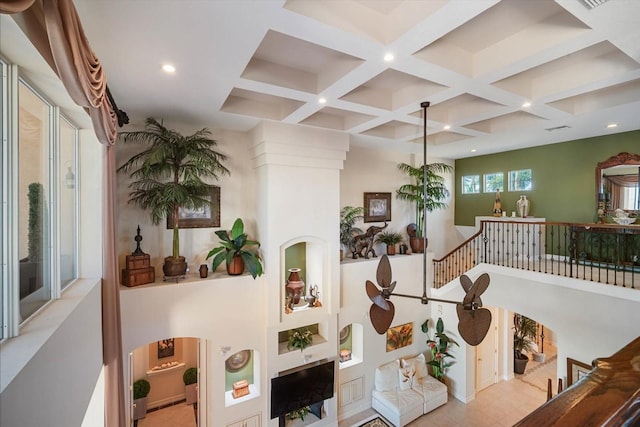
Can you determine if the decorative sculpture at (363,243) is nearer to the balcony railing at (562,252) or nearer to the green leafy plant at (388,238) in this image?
the green leafy plant at (388,238)

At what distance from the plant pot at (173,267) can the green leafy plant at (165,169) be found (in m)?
0.08

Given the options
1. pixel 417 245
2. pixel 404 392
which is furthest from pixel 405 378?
pixel 417 245

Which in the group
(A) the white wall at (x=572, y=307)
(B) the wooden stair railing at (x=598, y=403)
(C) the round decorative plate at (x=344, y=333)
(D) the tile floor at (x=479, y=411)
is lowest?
(D) the tile floor at (x=479, y=411)

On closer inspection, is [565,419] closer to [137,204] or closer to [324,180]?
[324,180]

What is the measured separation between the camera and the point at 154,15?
2.05 m

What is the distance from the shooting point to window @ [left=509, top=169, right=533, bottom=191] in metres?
6.55

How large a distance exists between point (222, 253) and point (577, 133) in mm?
6559

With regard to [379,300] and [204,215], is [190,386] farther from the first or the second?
[379,300]

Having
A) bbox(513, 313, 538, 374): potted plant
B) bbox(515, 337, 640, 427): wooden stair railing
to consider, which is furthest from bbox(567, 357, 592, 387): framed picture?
bbox(515, 337, 640, 427): wooden stair railing

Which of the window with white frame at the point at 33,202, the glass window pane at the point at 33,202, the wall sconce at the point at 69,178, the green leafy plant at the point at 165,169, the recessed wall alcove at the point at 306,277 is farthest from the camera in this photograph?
the recessed wall alcove at the point at 306,277

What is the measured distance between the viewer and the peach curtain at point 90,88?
1.37 meters

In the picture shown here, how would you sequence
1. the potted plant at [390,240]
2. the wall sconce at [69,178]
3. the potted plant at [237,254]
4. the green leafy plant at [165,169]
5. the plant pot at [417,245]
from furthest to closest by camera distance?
the plant pot at [417,245] < the potted plant at [390,240] < the potted plant at [237,254] < the green leafy plant at [165,169] < the wall sconce at [69,178]

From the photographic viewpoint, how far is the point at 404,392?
5.84m

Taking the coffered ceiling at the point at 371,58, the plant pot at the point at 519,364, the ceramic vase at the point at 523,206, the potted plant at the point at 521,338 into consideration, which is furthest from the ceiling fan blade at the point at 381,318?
the plant pot at the point at 519,364
